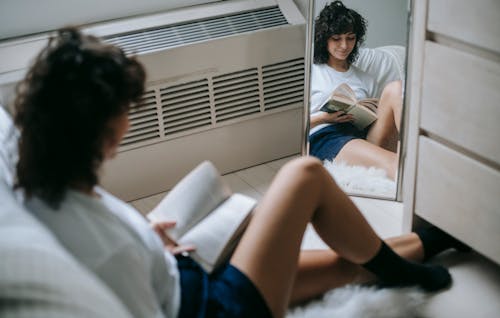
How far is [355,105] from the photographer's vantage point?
6.97ft

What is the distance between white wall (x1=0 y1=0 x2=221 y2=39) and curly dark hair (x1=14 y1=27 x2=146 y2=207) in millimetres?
1086

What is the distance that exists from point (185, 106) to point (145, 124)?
0.48 feet

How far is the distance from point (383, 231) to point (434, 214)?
0.24 m

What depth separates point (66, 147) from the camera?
1.12 metres

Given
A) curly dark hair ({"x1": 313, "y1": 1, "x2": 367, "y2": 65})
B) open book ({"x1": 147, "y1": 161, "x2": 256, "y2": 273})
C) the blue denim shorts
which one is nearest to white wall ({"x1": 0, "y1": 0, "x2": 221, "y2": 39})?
curly dark hair ({"x1": 313, "y1": 1, "x2": 367, "y2": 65})

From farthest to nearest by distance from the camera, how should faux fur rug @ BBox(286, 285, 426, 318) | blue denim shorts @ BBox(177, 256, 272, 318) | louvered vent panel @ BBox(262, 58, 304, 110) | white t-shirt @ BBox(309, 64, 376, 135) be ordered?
1. louvered vent panel @ BBox(262, 58, 304, 110)
2. white t-shirt @ BBox(309, 64, 376, 135)
3. faux fur rug @ BBox(286, 285, 426, 318)
4. blue denim shorts @ BBox(177, 256, 272, 318)

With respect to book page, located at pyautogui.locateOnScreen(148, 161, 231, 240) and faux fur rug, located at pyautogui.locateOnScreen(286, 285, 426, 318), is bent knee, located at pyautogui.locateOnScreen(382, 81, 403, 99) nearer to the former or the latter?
faux fur rug, located at pyautogui.locateOnScreen(286, 285, 426, 318)

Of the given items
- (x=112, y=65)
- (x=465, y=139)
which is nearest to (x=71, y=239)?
(x=112, y=65)

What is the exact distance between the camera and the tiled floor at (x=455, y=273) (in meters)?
1.65

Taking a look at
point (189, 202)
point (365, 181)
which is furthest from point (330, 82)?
point (189, 202)

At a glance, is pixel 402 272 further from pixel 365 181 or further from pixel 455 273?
pixel 365 181

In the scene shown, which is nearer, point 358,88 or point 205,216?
point 205,216

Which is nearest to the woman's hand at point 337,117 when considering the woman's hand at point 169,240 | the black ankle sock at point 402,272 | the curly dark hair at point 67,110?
the black ankle sock at point 402,272

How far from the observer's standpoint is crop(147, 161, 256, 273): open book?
1462 millimetres
